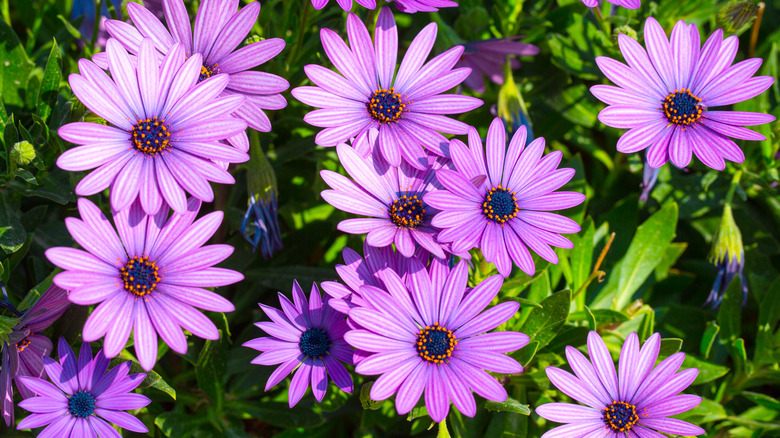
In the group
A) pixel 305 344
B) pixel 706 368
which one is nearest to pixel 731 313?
pixel 706 368

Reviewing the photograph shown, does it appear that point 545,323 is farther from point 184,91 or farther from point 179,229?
point 184,91

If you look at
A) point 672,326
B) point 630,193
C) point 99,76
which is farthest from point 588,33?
point 99,76

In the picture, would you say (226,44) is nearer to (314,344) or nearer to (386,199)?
(386,199)

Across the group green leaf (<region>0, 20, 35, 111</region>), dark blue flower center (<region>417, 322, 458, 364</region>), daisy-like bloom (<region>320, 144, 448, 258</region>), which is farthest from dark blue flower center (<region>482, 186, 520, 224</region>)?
green leaf (<region>0, 20, 35, 111</region>)

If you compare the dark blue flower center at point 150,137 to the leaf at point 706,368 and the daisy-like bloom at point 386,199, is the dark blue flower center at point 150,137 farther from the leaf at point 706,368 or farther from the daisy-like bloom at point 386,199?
the leaf at point 706,368

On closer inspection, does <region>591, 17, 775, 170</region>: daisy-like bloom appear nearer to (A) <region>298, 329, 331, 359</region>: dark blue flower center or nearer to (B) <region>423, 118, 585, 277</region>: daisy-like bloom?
(B) <region>423, 118, 585, 277</region>: daisy-like bloom

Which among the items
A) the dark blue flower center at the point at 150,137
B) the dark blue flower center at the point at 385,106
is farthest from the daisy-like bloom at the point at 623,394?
the dark blue flower center at the point at 150,137
